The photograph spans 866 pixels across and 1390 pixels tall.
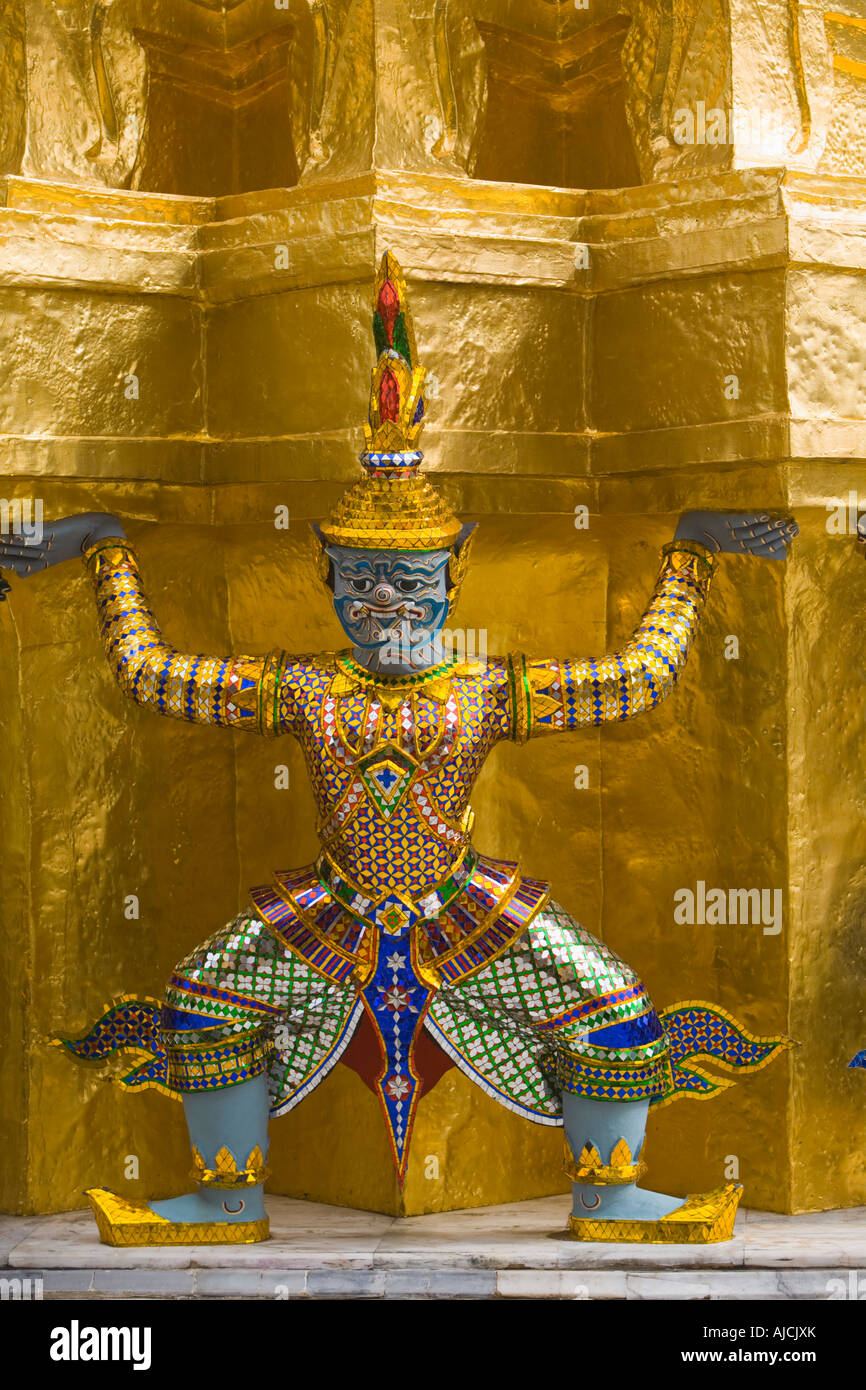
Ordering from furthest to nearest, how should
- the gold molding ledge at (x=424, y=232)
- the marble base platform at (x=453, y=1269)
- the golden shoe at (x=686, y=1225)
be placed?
the gold molding ledge at (x=424, y=232), the golden shoe at (x=686, y=1225), the marble base platform at (x=453, y=1269)

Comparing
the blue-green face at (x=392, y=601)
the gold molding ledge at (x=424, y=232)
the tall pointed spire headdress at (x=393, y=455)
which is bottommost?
the blue-green face at (x=392, y=601)

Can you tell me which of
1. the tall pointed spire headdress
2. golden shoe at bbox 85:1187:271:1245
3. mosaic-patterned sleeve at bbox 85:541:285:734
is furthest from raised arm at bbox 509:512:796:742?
golden shoe at bbox 85:1187:271:1245

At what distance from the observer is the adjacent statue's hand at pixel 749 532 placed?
5047 millimetres

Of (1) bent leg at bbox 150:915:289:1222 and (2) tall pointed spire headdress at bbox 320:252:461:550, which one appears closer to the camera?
(2) tall pointed spire headdress at bbox 320:252:461:550

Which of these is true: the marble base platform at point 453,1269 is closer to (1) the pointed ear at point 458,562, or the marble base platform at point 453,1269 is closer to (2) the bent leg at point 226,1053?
(2) the bent leg at point 226,1053

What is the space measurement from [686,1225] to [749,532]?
151cm

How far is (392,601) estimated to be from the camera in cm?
478

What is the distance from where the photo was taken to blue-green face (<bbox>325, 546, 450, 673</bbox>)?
4.77 meters

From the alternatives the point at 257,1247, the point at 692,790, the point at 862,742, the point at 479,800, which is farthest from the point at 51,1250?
the point at 862,742

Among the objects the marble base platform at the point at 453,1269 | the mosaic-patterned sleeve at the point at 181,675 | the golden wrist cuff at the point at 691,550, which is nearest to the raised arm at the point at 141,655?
the mosaic-patterned sleeve at the point at 181,675

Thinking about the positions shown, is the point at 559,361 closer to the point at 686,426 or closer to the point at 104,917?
the point at 686,426

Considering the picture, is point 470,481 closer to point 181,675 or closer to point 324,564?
point 324,564

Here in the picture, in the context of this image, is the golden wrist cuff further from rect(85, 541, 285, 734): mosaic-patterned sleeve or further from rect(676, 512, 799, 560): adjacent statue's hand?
rect(85, 541, 285, 734): mosaic-patterned sleeve

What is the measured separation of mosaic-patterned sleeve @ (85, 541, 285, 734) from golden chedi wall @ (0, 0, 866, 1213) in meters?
0.35
